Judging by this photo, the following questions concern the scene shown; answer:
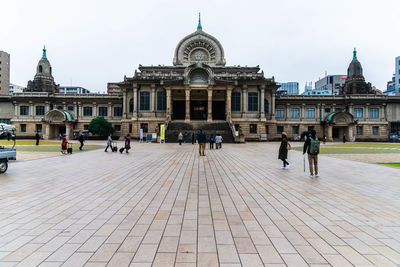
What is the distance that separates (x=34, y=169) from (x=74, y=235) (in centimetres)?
951

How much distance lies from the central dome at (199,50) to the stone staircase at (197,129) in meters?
19.4

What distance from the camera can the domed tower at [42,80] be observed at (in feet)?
198

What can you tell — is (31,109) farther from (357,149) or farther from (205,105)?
(357,149)

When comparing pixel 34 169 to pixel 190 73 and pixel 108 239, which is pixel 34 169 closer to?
pixel 108 239

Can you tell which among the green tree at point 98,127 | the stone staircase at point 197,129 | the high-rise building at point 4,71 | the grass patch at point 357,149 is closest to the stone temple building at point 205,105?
the stone staircase at point 197,129

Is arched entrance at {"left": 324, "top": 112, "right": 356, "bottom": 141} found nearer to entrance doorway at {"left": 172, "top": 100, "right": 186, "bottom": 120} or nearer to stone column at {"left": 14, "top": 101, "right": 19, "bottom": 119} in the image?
entrance doorway at {"left": 172, "top": 100, "right": 186, "bottom": 120}

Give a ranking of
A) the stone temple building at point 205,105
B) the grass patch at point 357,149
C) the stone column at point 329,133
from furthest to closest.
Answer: the stone column at point 329,133 < the stone temple building at point 205,105 < the grass patch at point 357,149

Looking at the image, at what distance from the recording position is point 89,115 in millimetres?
56156

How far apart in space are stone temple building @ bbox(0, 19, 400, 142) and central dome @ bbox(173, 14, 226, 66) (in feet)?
0.71

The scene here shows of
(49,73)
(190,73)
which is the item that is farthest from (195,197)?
(49,73)

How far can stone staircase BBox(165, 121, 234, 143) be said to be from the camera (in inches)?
1543

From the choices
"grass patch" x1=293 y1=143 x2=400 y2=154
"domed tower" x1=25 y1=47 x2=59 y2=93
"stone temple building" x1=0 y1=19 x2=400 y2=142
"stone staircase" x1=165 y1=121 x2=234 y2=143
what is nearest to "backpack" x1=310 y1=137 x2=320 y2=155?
"grass patch" x1=293 y1=143 x2=400 y2=154

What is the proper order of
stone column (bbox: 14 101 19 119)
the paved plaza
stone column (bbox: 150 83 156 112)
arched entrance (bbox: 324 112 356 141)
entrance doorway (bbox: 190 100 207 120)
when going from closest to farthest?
the paved plaza, stone column (bbox: 150 83 156 112), arched entrance (bbox: 324 112 356 141), entrance doorway (bbox: 190 100 207 120), stone column (bbox: 14 101 19 119)

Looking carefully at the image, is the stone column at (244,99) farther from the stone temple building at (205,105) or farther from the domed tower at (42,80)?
the domed tower at (42,80)
